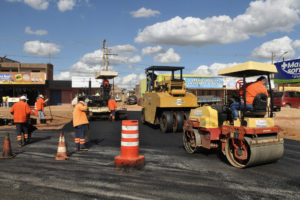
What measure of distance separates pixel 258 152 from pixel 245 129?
1.77 feet

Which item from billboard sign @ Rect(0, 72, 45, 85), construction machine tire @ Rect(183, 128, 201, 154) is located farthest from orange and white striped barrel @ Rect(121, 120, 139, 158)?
billboard sign @ Rect(0, 72, 45, 85)

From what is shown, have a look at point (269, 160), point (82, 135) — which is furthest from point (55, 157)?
point (269, 160)

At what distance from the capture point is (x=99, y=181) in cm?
475

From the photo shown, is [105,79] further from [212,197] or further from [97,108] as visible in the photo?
[212,197]

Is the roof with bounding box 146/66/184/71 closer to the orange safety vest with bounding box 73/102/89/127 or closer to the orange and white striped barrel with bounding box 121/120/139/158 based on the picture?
the orange safety vest with bounding box 73/102/89/127

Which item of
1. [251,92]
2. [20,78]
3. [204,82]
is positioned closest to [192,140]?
[251,92]

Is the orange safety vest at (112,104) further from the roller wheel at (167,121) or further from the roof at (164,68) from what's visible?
the roller wheel at (167,121)

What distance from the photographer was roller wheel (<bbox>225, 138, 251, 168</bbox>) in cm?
566

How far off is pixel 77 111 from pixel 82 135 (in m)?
0.73

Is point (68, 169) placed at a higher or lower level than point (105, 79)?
lower

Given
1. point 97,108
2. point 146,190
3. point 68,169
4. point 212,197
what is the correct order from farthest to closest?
point 97,108
point 68,169
point 146,190
point 212,197

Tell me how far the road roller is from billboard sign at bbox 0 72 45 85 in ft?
116

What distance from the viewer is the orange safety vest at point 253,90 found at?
5.73 m

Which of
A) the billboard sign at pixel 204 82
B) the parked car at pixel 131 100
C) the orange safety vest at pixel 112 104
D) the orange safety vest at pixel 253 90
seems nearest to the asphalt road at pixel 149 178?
the orange safety vest at pixel 253 90
